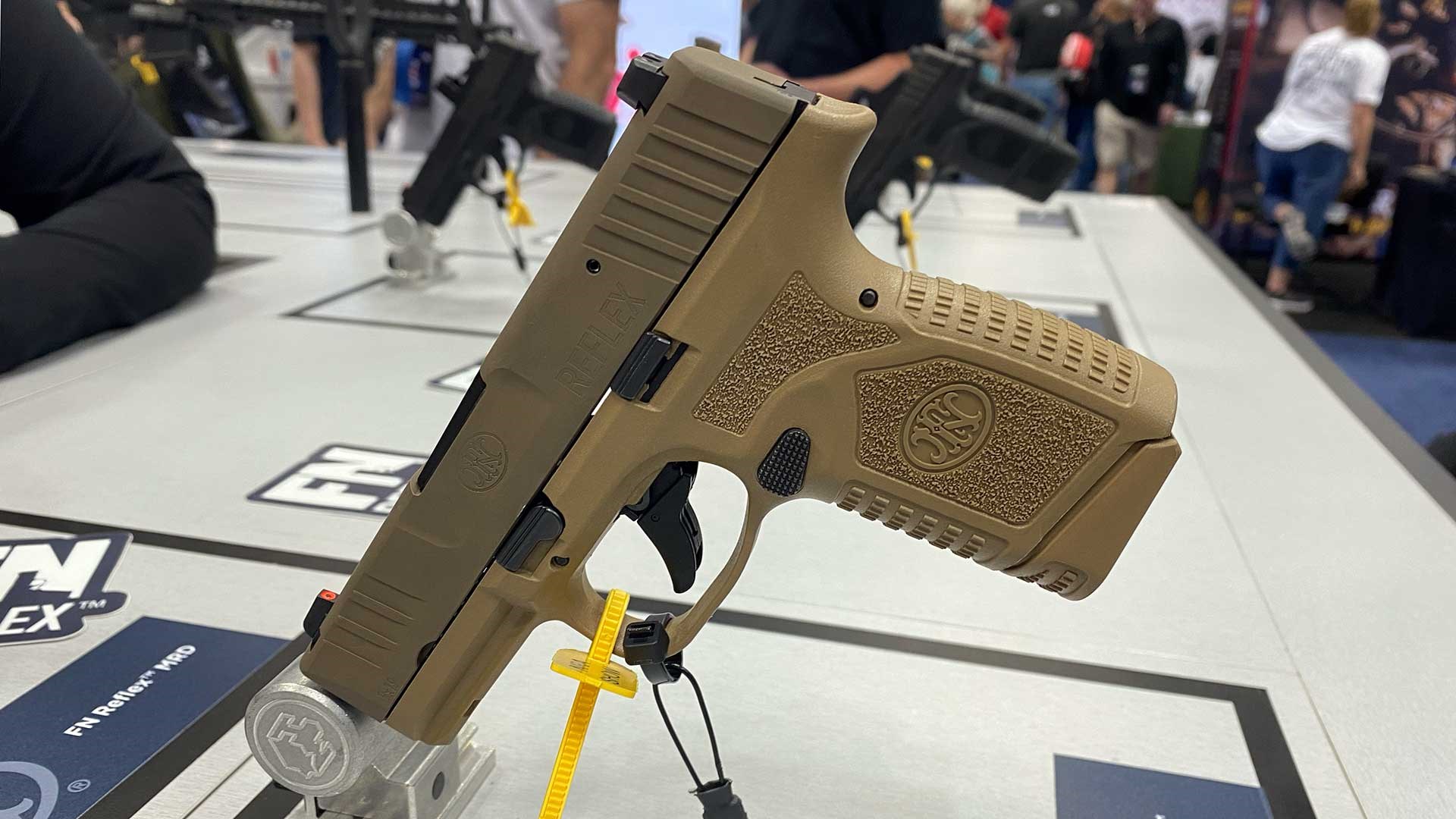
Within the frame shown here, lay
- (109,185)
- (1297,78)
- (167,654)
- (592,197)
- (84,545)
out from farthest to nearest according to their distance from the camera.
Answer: (1297,78) < (109,185) < (84,545) < (167,654) < (592,197)

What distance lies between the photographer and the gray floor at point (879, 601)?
0.90m

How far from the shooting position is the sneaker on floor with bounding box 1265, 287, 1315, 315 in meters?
5.06

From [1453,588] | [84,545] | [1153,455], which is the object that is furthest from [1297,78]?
[84,545]

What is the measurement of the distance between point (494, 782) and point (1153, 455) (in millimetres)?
620

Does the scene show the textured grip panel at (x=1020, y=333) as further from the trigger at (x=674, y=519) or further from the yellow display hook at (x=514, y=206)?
the yellow display hook at (x=514, y=206)

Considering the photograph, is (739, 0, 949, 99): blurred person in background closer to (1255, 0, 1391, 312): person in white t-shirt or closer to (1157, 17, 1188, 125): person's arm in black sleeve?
(1255, 0, 1391, 312): person in white t-shirt

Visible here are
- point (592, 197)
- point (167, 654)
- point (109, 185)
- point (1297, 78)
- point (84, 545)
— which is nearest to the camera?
point (592, 197)

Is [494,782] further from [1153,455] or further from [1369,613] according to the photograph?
[1369,613]

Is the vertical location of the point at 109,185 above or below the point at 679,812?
above

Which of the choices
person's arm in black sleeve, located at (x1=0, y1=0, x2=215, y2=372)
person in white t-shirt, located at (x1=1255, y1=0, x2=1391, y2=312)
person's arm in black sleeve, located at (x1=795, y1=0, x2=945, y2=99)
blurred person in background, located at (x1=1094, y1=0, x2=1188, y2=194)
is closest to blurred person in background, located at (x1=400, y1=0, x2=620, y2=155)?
person's arm in black sleeve, located at (x1=795, y1=0, x2=945, y2=99)

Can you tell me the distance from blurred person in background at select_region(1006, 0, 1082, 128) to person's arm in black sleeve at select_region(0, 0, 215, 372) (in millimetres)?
4787

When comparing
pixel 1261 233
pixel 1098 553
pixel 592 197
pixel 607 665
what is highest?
pixel 592 197

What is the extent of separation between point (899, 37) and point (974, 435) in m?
2.94

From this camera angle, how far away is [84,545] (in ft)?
3.86
